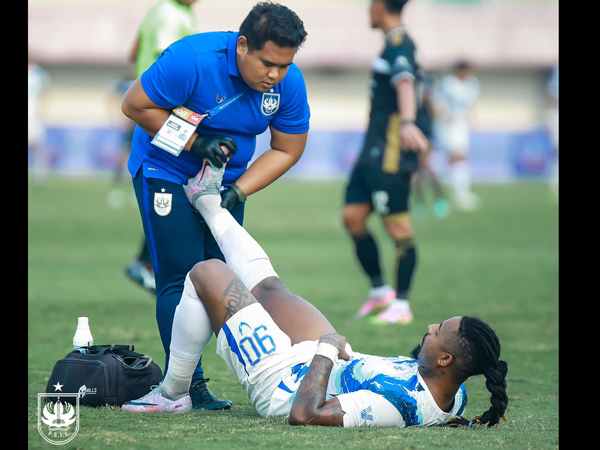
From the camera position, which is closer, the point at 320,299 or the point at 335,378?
the point at 335,378

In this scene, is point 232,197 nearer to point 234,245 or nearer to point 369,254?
point 234,245

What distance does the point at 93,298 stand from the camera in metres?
Result: 8.19

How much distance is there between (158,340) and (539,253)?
23.0ft

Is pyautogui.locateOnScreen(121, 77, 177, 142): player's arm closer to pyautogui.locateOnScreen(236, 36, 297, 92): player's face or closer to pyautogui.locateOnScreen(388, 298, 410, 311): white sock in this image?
pyautogui.locateOnScreen(236, 36, 297, 92): player's face

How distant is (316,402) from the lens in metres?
3.83

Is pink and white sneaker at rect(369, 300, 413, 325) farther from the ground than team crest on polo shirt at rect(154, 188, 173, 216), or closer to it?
closer to it

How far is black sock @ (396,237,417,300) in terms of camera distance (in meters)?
7.48

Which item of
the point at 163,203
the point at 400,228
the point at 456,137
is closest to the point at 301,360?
the point at 163,203

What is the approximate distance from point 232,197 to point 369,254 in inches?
126

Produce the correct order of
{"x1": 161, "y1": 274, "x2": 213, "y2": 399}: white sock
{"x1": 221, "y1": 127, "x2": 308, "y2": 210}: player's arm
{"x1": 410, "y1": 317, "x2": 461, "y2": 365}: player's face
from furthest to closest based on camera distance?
{"x1": 221, "y1": 127, "x2": 308, "y2": 210}: player's arm, {"x1": 161, "y1": 274, "x2": 213, "y2": 399}: white sock, {"x1": 410, "y1": 317, "x2": 461, "y2": 365}: player's face

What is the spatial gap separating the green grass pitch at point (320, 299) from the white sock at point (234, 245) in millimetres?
679

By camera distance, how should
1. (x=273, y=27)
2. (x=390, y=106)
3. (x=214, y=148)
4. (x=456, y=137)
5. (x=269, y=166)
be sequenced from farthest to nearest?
(x=456, y=137)
(x=390, y=106)
(x=269, y=166)
(x=214, y=148)
(x=273, y=27)

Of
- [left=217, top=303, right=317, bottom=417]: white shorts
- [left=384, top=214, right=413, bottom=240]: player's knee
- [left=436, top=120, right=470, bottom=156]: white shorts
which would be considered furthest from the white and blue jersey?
[left=436, top=120, right=470, bottom=156]: white shorts

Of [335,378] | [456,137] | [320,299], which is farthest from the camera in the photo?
[456,137]
